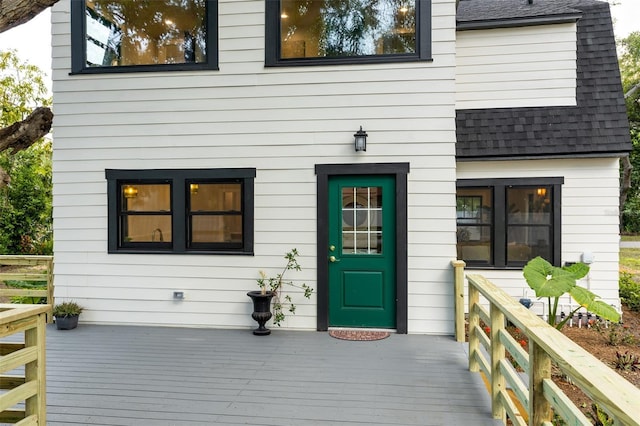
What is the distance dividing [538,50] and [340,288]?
14.4 feet

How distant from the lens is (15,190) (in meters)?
10.7

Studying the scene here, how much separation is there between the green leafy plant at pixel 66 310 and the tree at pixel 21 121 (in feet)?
6.34

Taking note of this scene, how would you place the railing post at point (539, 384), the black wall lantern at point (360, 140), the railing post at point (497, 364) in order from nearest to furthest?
the railing post at point (539, 384) < the railing post at point (497, 364) < the black wall lantern at point (360, 140)

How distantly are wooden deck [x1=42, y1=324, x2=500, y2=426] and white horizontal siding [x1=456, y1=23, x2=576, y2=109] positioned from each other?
3517 millimetres

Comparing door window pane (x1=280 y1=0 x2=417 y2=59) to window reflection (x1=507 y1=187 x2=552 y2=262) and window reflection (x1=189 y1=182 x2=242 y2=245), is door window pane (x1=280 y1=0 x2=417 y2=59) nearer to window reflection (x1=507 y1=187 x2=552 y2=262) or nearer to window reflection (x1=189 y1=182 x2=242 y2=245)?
window reflection (x1=189 y1=182 x2=242 y2=245)

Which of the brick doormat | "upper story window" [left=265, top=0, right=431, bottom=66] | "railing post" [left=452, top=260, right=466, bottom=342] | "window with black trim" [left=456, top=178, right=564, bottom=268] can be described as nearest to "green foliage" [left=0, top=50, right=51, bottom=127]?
"upper story window" [left=265, top=0, right=431, bottom=66]

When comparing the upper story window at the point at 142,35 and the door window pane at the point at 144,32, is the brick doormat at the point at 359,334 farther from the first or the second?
the door window pane at the point at 144,32

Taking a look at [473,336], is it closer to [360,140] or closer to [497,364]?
[497,364]

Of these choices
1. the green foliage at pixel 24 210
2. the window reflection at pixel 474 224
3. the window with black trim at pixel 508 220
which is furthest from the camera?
the green foliage at pixel 24 210

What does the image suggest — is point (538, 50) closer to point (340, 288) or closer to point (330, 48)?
point (330, 48)

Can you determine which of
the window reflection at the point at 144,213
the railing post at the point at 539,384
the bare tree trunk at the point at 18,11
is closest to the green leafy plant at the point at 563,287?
the railing post at the point at 539,384

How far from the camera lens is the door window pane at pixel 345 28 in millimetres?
4680

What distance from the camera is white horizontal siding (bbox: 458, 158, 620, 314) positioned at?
5.43 metres

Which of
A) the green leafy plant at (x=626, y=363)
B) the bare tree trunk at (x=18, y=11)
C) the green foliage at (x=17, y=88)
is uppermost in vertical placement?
the green foliage at (x=17, y=88)
